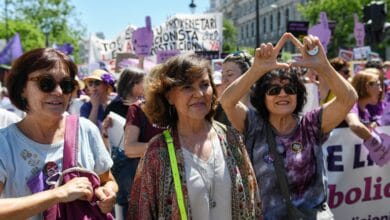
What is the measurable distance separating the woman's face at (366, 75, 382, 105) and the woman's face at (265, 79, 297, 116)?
1932 mm

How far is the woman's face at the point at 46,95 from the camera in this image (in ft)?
7.64

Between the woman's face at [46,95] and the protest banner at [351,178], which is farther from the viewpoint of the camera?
the protest banner at [351,178]

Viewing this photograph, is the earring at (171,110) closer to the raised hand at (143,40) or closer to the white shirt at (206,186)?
the white shirt at (206,186)

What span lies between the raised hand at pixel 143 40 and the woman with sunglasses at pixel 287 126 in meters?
6.25

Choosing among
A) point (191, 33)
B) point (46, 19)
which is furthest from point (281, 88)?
point (46, 19)

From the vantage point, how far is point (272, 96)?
119 inches

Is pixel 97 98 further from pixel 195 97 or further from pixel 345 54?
pixel 345 54

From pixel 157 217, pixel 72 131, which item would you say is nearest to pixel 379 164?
pixel 157 217

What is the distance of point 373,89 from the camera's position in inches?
185

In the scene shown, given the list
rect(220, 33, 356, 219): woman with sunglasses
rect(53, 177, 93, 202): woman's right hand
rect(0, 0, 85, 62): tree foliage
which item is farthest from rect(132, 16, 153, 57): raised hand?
rect(0, 0, 85, 62): tree foliage

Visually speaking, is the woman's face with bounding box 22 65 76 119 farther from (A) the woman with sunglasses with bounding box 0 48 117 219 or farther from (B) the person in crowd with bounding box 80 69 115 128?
(B) the person in crowd with bounding box 80 69 115 128

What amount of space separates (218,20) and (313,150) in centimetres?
934

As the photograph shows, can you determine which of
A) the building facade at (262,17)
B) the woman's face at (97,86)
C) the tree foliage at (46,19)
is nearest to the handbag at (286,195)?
the woman's face at (97,86)

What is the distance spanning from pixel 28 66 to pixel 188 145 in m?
Answer: 0.84
